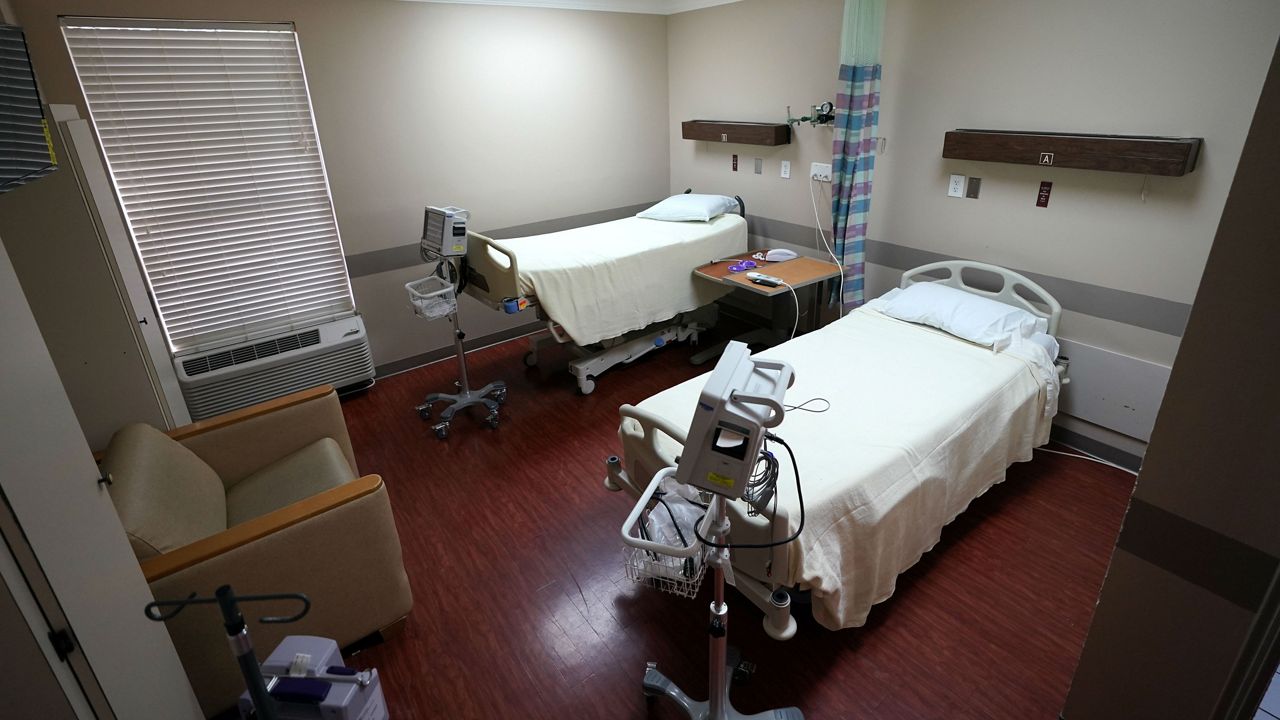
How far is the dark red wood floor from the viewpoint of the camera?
1928 millimetres

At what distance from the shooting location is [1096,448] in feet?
9.86

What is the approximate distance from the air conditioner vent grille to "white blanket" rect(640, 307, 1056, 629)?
2.43m

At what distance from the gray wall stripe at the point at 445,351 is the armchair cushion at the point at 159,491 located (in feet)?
6.05

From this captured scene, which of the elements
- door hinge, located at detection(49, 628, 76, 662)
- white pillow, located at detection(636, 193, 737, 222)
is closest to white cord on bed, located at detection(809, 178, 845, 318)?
white pillow, located at detection(636, 193, 737, 222)

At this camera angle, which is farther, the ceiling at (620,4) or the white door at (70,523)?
the ceiling at (620,4)

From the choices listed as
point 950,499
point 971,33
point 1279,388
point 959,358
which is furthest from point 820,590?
point 971,33

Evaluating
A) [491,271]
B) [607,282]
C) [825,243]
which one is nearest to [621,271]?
[607,282]

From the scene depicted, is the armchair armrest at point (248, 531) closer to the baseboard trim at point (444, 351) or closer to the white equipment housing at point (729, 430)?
the white equipment housing at point (729, 430)

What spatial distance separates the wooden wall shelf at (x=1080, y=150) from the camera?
93.4 inches

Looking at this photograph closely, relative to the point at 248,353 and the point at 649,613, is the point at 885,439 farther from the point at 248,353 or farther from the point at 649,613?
the point at 248,353

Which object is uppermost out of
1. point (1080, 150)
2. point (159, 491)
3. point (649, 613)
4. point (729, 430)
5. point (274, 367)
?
point (1080, 150)

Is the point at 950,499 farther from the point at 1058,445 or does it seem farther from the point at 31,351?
the point at 31,351

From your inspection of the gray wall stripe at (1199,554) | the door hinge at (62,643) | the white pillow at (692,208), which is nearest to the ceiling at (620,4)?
the white pillow at (692,208)

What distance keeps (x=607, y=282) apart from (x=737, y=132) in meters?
1.52
